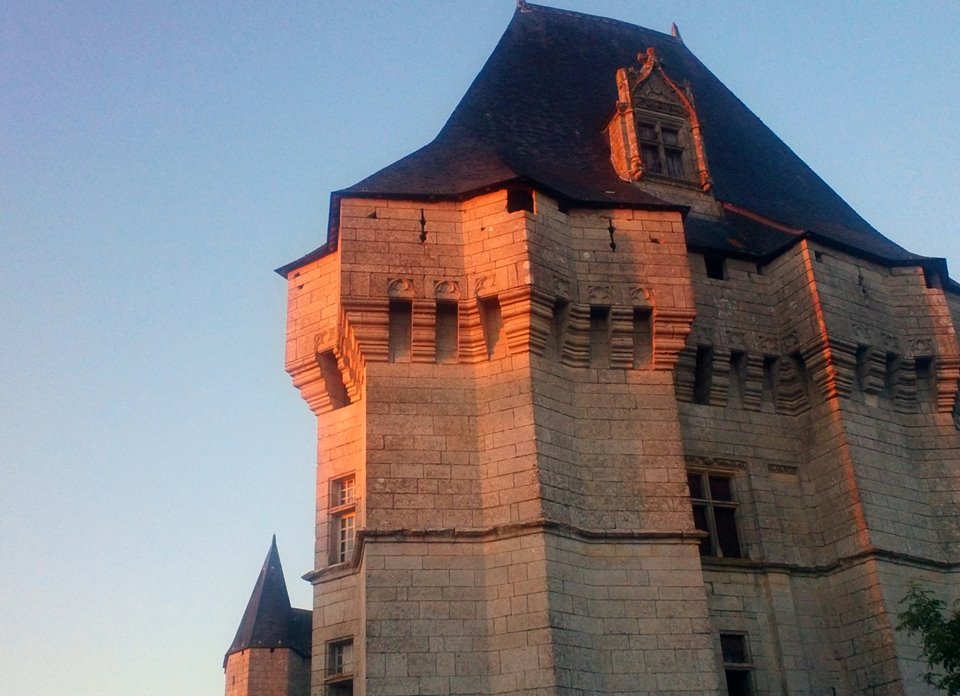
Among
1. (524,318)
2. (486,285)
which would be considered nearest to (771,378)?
(524,318)

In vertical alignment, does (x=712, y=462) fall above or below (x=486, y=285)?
below

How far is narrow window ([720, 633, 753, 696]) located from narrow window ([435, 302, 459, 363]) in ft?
15.3

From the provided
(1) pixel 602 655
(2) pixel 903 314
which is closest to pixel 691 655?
(1) pixel 602 655

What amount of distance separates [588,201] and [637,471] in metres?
3.77

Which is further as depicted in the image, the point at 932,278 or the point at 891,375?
the point at 932,278

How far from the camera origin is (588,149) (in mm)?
17141

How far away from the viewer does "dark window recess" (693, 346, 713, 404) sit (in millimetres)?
14664

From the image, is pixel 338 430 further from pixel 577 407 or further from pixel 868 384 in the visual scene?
pixel 868 384

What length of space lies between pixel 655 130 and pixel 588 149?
121 cm

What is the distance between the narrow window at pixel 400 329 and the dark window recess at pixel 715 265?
16.0 feet

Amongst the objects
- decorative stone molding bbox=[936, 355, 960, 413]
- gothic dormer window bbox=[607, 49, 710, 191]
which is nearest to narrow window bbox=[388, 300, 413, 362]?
gothic dormer window bbox=[607, 49, 710, 191]

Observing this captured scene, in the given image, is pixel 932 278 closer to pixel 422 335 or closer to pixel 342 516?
pixel 422 335

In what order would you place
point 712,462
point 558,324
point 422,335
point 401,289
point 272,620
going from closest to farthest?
point 422,335, point 401,289, point 558,324, point 712,462, point 272,620

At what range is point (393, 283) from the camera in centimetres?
1318
